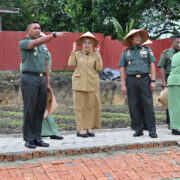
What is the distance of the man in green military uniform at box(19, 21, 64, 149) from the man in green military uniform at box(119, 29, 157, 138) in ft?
5.89

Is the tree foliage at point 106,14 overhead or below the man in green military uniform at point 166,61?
overhead

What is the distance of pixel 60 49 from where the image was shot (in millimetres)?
18422

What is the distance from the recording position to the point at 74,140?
20.2 ft

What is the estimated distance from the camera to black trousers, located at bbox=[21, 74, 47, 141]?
528cm

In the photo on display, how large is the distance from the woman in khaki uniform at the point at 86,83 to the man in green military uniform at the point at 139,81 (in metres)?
0.55

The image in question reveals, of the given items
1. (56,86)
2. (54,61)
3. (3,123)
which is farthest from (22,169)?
(54,61)

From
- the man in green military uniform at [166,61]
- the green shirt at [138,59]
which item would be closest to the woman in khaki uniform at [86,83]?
the green shirt at [138,59]

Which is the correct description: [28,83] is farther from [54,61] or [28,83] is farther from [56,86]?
[54,61]

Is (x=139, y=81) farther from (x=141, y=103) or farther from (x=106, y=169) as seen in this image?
(x=106, y=169)

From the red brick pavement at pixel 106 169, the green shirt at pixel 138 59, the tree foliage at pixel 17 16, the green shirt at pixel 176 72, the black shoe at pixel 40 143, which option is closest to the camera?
the red brick pavement at pixel 106 169

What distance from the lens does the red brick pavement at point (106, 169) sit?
15.8 ft

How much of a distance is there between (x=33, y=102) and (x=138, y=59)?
221 cm

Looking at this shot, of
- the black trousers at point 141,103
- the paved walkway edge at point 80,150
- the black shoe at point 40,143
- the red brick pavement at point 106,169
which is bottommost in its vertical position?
the red brick pavement at point 106,169

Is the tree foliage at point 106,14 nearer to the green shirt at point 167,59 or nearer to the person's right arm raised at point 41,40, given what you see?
the green shirt at point 167,59
